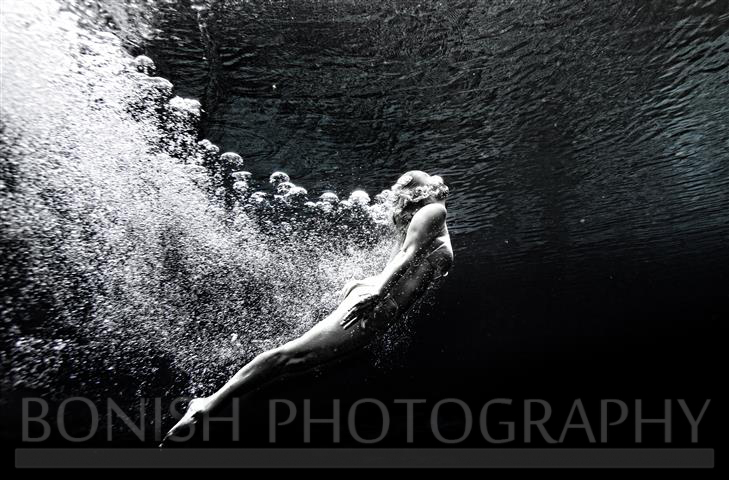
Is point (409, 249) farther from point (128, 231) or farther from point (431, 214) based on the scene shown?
point (128, 231)

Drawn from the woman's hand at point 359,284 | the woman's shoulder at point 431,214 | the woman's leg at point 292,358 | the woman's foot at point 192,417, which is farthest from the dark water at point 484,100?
the woman's shoulder at point 431,214

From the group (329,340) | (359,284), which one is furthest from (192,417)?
(359,284)

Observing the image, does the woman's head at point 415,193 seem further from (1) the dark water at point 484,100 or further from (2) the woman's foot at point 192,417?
(2) the woman's foot at point 192,417

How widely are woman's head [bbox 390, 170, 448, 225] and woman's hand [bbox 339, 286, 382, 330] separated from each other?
1.02 metres

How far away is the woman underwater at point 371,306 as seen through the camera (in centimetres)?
260

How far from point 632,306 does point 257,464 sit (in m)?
32.8

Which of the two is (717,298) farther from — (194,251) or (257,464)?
(194,251)

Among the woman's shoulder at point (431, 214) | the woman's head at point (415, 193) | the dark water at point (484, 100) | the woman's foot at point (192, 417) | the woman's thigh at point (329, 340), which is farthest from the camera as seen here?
the dark water at point (484, 100)

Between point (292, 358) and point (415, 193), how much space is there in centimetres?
172

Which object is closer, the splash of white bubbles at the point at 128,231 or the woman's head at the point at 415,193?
the woman's head at the point at 415,193

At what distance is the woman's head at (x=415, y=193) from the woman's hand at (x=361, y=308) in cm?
102

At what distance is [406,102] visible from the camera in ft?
21.5
